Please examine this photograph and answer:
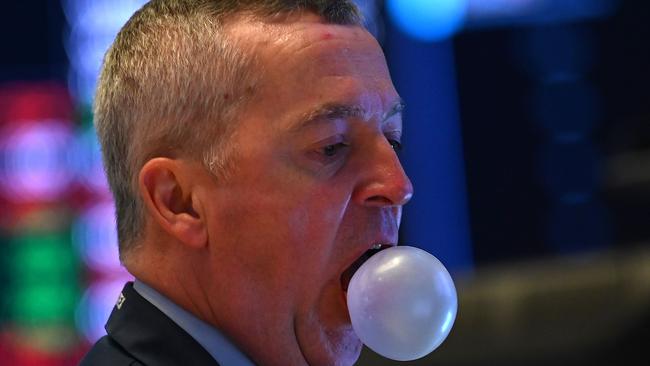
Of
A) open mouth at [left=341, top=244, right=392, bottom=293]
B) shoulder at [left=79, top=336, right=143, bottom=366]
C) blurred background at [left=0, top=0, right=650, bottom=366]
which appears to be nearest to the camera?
shoulder at [left=79, top=336, right=143, bottom=366]

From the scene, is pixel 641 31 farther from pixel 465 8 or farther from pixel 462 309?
pixel 462 309

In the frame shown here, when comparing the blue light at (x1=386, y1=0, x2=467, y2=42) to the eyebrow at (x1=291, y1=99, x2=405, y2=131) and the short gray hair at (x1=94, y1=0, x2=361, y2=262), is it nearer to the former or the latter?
the short gray hair at (x1=94, y1=0, x2=361, y2=262)

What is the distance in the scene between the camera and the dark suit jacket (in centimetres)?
182

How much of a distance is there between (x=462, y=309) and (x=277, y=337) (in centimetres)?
115

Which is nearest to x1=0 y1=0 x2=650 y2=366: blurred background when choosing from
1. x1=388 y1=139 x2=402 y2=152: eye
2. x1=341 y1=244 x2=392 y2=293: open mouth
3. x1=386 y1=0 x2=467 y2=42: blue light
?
x1=386 y1=0 x2=467 y2=42: blue light

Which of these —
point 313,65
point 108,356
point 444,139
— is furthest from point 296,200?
point 444,139

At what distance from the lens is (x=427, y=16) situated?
6074 millimetres

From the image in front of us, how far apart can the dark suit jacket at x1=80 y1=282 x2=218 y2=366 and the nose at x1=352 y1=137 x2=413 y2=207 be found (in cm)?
34

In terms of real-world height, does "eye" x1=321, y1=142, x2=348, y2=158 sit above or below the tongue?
above

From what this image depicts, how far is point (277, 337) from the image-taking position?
1.88m

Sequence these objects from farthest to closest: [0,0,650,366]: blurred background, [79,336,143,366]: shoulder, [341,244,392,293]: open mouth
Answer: [0,0,650,366]: blurred background
[341,244,392,293]: open mouth
[79,336,143,366]: shoulder

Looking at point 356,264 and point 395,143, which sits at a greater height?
point 395,143

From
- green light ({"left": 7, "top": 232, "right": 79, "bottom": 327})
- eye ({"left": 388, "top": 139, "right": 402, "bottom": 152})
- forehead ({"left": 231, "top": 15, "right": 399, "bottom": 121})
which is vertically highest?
forehead ({"left": 231, "top": 15, "right": 399, "bottom": 121})

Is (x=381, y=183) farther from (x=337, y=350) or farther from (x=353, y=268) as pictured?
(x=337, y=350)
